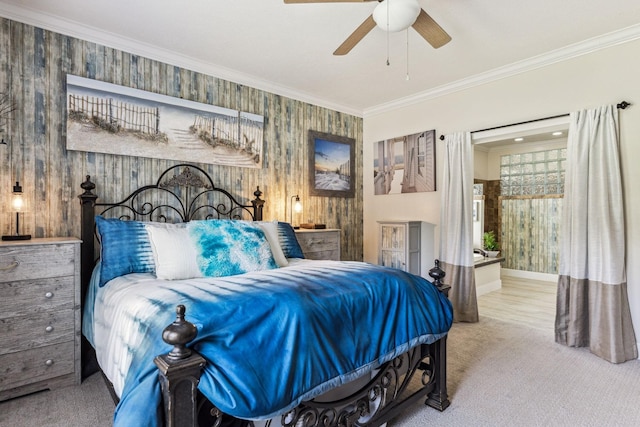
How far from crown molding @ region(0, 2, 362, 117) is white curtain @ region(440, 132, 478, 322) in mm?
1963

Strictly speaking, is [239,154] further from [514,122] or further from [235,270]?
[514,122]

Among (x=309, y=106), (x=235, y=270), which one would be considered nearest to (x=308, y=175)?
(x=309, y=106)

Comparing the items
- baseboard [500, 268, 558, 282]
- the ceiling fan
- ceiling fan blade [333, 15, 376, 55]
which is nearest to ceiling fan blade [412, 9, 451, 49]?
the ceiling fan

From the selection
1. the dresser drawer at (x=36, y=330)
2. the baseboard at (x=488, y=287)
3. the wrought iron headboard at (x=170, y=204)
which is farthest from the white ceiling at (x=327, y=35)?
the baseboard at (x=488, y=287)

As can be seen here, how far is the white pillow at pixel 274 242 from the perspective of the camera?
2727 mm

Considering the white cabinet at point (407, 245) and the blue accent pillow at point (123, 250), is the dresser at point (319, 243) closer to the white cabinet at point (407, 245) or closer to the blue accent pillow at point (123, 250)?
the white cabinet at point (407, 245)

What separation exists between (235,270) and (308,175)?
231cm

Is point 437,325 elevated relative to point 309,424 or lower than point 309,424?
elevated

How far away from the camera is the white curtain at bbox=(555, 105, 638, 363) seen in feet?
9.27

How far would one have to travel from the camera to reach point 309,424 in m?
1.47

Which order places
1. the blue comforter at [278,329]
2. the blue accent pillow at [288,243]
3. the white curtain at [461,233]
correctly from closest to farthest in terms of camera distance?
the blue comforter at [278,329] < the blue accent pillow at [288,243] < the white curtain at [461,233]

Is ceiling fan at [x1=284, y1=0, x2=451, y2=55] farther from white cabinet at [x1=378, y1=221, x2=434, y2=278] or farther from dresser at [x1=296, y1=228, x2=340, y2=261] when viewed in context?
white cabinet at [x1=378, y1=221, x2=434, y2=278]

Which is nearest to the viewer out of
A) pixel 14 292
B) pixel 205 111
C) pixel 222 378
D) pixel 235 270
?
pixel 222 378

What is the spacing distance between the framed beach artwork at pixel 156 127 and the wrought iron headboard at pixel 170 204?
0.69 ft
